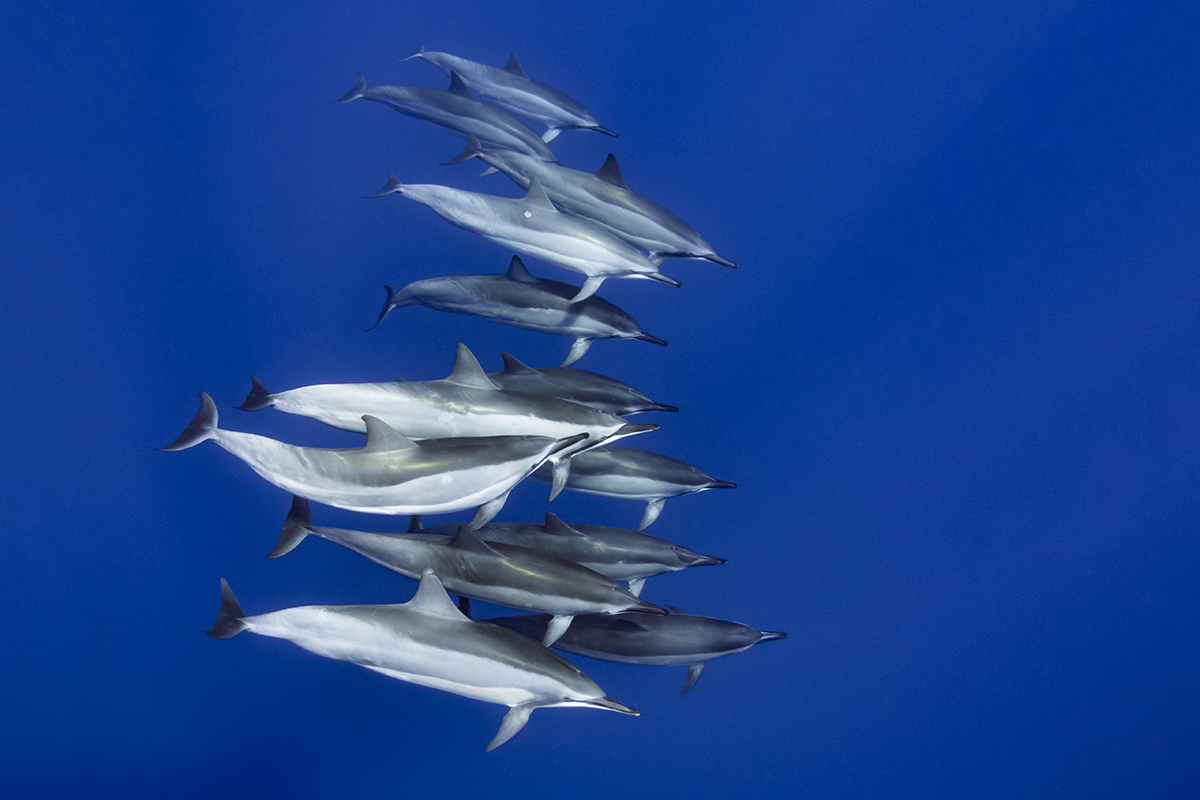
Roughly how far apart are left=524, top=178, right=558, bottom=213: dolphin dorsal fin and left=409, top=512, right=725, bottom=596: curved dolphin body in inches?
48.6

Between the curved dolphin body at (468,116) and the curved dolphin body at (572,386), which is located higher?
the curved dolphin body at (468,116)

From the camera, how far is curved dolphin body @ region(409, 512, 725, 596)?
2596 millimetres

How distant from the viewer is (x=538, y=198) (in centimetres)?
282

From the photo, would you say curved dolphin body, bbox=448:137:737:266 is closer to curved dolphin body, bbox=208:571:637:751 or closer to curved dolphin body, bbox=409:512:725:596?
curved dolphin body, bbox=409:512:725:596

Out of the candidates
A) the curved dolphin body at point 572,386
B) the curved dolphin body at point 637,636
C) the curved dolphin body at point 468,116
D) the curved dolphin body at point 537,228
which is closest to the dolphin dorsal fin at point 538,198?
the curved dolphin body at point 537,228

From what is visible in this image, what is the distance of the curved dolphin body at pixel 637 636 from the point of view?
267 cm

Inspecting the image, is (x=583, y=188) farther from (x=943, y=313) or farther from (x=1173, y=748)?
(x=1173, y=748)

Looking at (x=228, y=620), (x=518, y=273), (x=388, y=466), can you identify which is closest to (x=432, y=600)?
(x=388, y=466)

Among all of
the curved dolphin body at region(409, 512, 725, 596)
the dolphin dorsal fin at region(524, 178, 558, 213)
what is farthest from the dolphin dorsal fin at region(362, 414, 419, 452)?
the dolphin dorsal fin at region(524, 178, 558, 213)

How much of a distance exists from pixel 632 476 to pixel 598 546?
0.35 metres

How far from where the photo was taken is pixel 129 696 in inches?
151

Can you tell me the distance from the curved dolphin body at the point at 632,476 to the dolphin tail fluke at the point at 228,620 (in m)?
1.10

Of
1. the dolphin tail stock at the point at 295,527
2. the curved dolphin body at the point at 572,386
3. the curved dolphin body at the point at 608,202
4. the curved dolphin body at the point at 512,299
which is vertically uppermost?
the curved dolphin body at the point at 608,202

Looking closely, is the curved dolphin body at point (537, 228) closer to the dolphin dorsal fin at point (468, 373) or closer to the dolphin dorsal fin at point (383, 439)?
the dolphin dorsal fin at point (468, 373)
